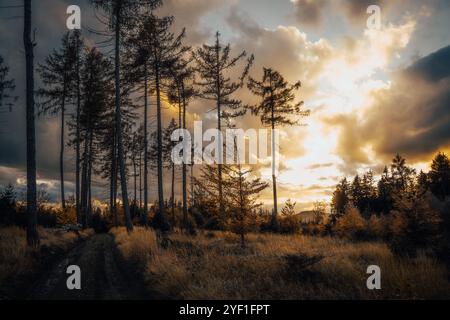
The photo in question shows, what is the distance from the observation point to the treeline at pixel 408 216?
13076mm

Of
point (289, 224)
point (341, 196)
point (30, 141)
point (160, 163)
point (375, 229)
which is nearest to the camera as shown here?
point (30, 141)

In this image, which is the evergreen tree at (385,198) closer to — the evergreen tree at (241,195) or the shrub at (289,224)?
the shrub at (289,224)

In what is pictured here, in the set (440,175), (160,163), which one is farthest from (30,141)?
(440,175)

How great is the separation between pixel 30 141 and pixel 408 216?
1566 centimetres

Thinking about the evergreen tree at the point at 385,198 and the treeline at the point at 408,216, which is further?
the evergreen tree at the point at 385,198

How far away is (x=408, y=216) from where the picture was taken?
14383 millimetres

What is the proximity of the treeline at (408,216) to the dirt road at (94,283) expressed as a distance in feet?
27.4


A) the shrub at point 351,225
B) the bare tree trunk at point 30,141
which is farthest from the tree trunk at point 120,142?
the shrub at point 351,225

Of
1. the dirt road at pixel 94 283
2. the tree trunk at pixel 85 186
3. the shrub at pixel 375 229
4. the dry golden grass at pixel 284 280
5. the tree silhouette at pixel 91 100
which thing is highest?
the tree silhouette at pixel 91 100

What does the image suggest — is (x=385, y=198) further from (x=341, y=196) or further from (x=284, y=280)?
(x=284, y=280)

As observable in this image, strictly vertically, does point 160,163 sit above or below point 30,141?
below
